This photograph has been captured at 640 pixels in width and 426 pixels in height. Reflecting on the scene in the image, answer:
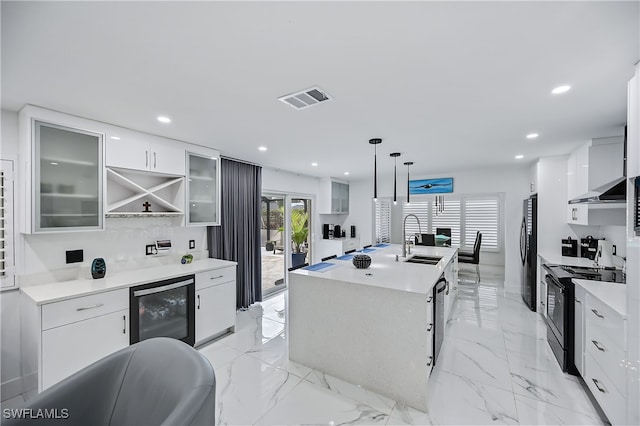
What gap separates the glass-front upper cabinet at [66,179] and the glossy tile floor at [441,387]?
185 centimetres

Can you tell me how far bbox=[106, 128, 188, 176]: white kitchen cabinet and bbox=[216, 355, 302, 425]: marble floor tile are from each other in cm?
221

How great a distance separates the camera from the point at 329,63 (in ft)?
5.21

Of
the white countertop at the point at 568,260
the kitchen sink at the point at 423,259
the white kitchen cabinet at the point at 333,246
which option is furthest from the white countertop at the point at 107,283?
the white countertop at the point at 568,260

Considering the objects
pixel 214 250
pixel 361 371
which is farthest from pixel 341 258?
pixel 214 250

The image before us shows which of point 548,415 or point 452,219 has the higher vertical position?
point 452,219

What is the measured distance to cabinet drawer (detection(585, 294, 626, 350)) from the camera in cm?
170

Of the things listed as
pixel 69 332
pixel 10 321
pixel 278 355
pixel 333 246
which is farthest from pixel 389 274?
pixel 333 246

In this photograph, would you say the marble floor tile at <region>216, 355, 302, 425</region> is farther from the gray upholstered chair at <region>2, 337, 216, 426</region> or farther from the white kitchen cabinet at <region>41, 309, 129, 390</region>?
the gray upholstered chair at <region>2, 337, 216, 426</region>

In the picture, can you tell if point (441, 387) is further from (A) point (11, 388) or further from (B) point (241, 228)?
(A) point (11, 388)

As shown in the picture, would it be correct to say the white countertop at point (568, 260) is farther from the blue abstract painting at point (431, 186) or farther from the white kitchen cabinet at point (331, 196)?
the white kitchen cabinet at point (331, 196)

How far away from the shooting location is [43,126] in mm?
2203

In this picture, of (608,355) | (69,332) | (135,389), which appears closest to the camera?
(135,389)

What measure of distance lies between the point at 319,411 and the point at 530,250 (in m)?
3.92

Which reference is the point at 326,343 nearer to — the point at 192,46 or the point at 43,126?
the point at 192,46
